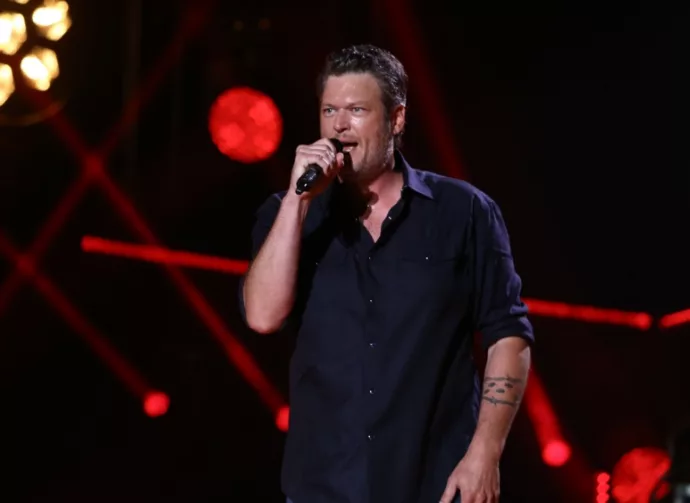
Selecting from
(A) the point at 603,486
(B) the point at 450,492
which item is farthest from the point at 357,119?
(A) the point at 603,486

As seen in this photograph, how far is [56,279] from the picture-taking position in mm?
4258

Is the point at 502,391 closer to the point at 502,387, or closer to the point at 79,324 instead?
the point at 502,387

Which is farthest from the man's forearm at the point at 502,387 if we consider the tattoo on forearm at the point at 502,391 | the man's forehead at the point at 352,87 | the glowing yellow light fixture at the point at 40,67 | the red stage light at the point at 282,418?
the glowing yellow light fixture at the point at 40,67

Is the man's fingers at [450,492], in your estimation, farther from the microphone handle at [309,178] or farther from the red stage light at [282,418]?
the red stage light at [282,418]

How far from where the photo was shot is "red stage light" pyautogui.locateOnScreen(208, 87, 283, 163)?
4.30 metres

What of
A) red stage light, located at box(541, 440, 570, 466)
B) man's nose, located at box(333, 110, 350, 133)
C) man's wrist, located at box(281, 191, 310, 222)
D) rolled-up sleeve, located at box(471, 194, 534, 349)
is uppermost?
man's nose, located at box(333, 110, 350, 133)

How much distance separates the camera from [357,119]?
6.33 feet

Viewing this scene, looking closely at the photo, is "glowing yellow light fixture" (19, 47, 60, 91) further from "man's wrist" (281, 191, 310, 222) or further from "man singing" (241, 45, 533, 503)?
"man's wrist" (281, 191, 310, 222)

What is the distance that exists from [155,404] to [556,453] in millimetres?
1871

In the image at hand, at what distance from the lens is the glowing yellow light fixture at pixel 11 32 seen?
13.4 ft

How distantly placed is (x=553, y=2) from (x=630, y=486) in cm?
203

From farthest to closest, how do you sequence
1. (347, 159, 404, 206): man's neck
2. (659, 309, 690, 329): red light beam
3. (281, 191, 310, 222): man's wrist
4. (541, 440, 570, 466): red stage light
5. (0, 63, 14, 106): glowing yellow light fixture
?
(0, 63, 14, 106): glowing yellow light fixture < (541, 440, 570, 466): red stage light < (659, 309, 690, 329): red light beam < (347, 159, 404, 206): man's neck < (281, 191, 310, 222): man's wrist

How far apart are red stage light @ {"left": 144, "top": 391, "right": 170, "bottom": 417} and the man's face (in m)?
2.71

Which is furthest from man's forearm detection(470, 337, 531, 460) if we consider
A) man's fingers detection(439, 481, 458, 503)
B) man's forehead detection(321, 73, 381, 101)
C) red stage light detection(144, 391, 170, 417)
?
red stage light detection(144, 391, 170, 417)
